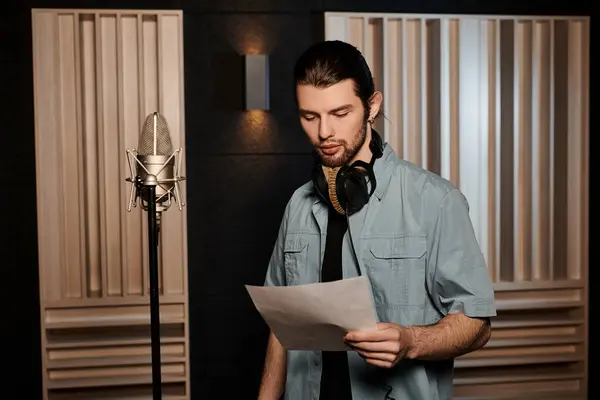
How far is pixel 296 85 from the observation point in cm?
217

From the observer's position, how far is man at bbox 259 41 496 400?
2053 mm

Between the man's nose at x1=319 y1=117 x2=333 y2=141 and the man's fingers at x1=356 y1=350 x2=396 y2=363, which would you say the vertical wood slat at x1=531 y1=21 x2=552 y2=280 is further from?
the man's fingers at x1=356 y1=350 x2=396 y2=363

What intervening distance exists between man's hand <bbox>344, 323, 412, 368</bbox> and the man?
0.16m

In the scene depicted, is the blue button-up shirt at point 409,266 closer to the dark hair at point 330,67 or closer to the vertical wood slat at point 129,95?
the dark hair at point 330,67

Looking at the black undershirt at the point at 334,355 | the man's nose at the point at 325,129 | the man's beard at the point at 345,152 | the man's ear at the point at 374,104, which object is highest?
the man's ear at the point at 374,104

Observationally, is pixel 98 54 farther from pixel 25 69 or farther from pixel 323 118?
pixel 323 118

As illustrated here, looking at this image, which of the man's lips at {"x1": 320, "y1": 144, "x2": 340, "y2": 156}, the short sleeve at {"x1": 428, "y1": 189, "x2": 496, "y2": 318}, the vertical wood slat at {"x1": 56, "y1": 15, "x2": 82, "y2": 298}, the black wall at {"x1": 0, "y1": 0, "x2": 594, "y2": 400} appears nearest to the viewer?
the short sleeve at {"x1": 428, "y1": 189, "x2": 496, "y2": 318}

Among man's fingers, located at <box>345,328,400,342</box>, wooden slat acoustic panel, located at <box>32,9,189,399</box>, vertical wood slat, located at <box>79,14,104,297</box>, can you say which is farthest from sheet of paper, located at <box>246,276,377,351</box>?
vertical wood slat, located at <box>79,14,104,297</box>

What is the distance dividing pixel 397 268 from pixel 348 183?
262 millimetres

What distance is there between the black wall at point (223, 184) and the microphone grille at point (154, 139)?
5.11 ft

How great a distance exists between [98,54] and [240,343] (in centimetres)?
157

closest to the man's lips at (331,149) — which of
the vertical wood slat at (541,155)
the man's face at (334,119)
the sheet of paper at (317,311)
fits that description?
the man's face at (334,119)

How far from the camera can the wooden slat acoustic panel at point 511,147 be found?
3924 mm
